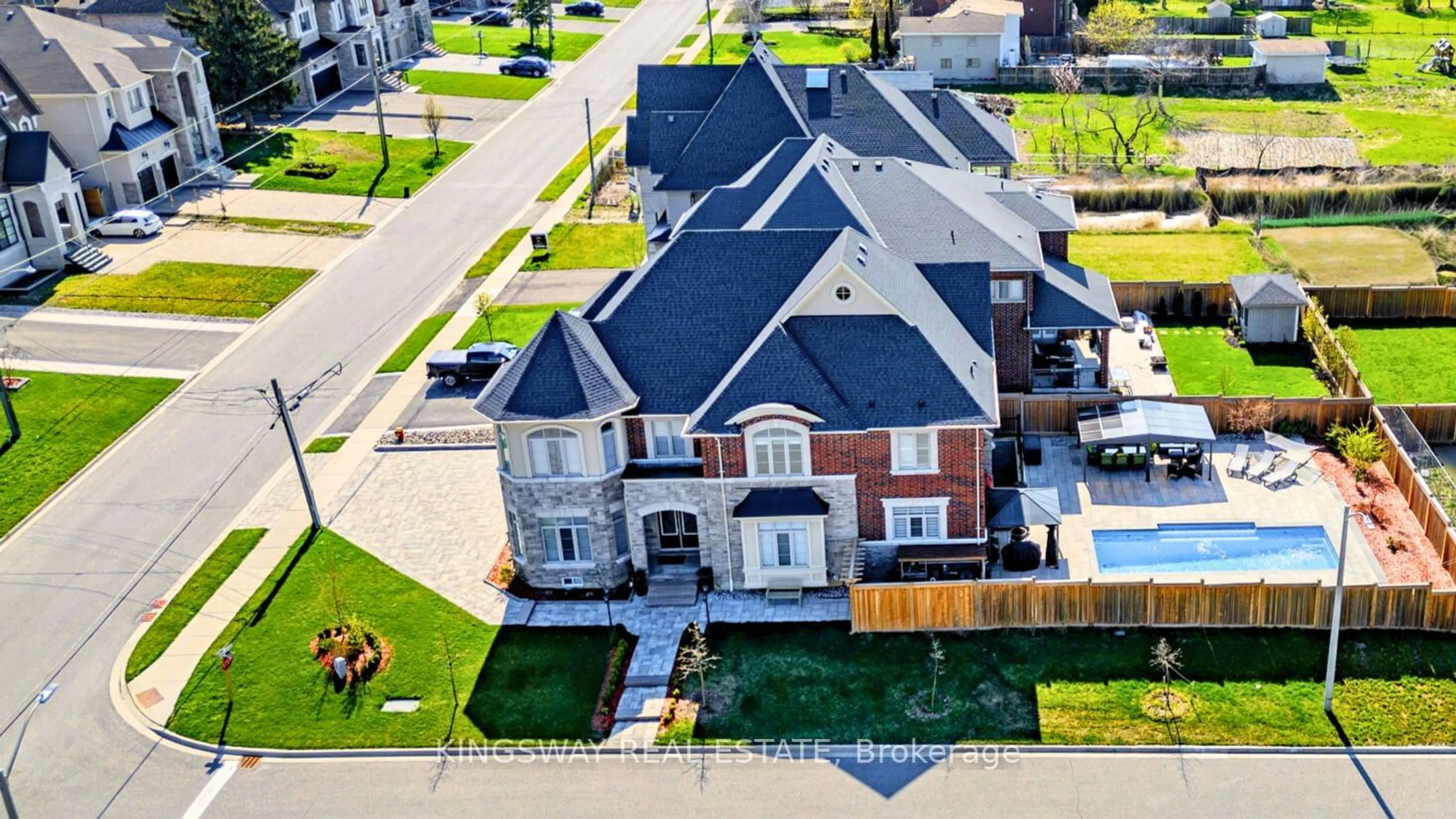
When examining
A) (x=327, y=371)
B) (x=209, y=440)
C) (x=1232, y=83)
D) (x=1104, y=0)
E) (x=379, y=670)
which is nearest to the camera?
(x=379, y=670)

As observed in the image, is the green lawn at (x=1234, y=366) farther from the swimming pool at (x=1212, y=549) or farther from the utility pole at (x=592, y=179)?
the utility pole at (x=592, y=179)

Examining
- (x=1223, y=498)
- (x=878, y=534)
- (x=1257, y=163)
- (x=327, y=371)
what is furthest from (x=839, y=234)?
(x=1257, y=163)

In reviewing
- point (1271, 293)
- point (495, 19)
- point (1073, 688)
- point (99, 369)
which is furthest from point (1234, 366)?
point (495, 19)

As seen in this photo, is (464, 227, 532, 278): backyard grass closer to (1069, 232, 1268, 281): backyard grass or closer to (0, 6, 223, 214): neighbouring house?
(0, 6, 223, 214): neighbouring house

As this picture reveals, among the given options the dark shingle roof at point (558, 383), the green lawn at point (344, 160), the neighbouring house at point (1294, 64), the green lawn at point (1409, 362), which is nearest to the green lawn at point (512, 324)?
the dark shingle roof at point (558, 383)

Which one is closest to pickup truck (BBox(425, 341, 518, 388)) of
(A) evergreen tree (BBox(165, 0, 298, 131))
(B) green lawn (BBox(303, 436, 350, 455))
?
(B) green lawn (BBox(303, 436, 350, 455))

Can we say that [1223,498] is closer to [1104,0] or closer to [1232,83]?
[1232,83]
